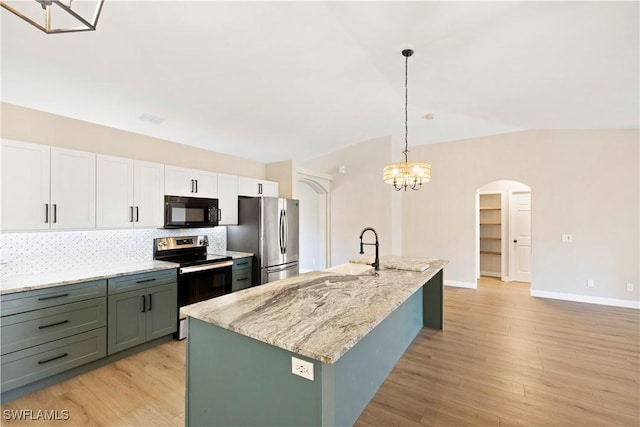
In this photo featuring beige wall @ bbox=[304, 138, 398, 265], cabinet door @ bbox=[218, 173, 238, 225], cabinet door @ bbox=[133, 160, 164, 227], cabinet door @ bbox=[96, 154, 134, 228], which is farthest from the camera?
beige wall @ bbox=[304, 138, 398, 265]

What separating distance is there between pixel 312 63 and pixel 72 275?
122 inches

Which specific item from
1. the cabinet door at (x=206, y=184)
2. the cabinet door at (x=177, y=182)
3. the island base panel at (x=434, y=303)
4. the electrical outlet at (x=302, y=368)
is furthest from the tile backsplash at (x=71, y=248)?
the island base panel at (x=434, y=303)

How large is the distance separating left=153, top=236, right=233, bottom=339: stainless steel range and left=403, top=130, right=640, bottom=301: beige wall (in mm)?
4267

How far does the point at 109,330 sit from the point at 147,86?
237 cm

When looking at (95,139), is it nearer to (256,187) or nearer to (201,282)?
(201,282)

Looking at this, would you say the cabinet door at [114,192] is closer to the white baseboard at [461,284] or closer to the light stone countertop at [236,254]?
the light stone countertop at [236,254]

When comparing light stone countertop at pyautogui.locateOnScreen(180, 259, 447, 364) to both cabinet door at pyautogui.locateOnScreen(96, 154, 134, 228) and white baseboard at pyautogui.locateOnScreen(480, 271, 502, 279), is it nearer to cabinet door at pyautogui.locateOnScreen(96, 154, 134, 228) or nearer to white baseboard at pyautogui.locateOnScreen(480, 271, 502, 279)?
cabinet door at pyautogui.locateOnScreen(96, 154, 134, 228)

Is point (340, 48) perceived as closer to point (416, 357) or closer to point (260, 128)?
point (260, 128)

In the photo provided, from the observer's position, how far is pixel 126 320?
282 cm

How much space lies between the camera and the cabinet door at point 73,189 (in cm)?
265

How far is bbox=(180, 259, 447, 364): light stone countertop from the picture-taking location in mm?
1307

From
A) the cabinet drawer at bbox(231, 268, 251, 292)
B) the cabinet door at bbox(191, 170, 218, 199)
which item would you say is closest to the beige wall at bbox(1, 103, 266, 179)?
the cabinet door at bbox(191, 170, 218, 199)

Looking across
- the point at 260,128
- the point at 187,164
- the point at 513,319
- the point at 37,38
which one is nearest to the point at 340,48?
the point at 260,128

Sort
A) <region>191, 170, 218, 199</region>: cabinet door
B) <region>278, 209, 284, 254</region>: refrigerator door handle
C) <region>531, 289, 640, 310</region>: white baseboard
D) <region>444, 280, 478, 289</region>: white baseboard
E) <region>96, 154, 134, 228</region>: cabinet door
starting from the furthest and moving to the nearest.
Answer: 1. <region>444, 280, 478, 289</region>: white baseboard
2. <region>278, 209, 284, 254</region>: refrigerator door handle
3. <region>531, 289, 640, 310</region>: white baseboard
4. <region>191, 170, 218, 199</region>: cabinet door
5. <region>96, 154, 134, 228</region>: cabinet door
